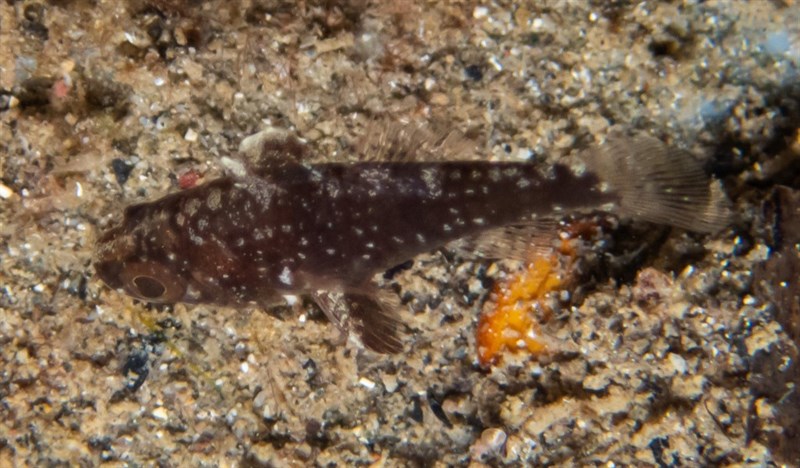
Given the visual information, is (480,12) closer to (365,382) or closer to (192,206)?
(192,206)

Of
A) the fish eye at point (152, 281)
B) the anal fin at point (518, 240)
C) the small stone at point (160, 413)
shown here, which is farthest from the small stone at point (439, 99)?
the small stone at point (160, 413)

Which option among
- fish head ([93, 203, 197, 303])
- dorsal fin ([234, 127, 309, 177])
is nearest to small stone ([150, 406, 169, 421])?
fish head ([93, 203, 197, 303])

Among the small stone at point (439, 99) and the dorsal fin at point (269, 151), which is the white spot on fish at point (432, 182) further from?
the dorsal fin at point (269, 151)

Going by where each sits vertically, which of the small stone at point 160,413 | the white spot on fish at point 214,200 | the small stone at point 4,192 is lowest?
the small stone at point 160,413

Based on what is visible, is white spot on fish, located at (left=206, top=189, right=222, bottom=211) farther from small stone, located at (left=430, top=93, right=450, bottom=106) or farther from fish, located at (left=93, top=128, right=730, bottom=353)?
small stone, located at (left=430, top=93, right=450, bottom=106)

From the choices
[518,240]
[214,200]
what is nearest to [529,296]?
[518,240]

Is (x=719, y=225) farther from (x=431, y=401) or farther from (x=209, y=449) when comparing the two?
(x=209, y=449)
